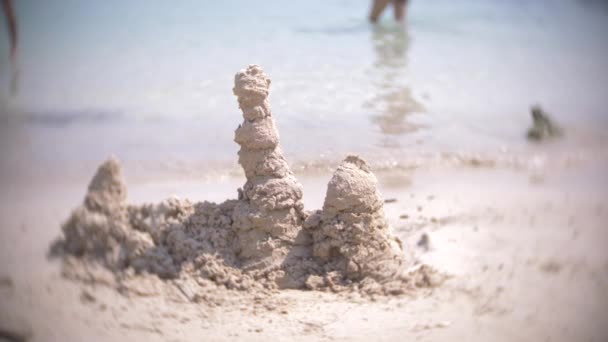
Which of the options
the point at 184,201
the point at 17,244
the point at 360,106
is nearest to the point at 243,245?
the point at 184,201

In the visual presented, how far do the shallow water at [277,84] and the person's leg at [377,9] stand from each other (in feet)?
5.00

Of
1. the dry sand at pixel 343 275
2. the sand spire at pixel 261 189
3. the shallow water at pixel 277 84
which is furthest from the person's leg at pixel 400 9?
the sand spire at pixel 261 189

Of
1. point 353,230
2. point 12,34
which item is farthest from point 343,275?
point 12,34

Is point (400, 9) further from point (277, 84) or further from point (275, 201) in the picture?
point (275, 201)

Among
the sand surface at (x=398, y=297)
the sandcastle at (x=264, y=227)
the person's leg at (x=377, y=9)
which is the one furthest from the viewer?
the person's leg at (x=377, y=9)

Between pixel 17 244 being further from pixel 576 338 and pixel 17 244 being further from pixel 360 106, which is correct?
pixel 360 106

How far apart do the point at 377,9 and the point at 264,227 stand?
7.89 metres

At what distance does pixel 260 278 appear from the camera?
7.28ft

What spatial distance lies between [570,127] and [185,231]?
13.9ft

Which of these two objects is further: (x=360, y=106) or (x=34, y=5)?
(x=360, y=106)

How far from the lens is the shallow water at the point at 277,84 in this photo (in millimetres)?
3332

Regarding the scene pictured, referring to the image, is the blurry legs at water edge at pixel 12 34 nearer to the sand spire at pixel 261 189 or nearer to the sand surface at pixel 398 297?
the sand surface at pixel 398 297

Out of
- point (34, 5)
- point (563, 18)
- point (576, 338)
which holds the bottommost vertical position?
point (576, 338)

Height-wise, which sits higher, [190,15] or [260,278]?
[190,15]
